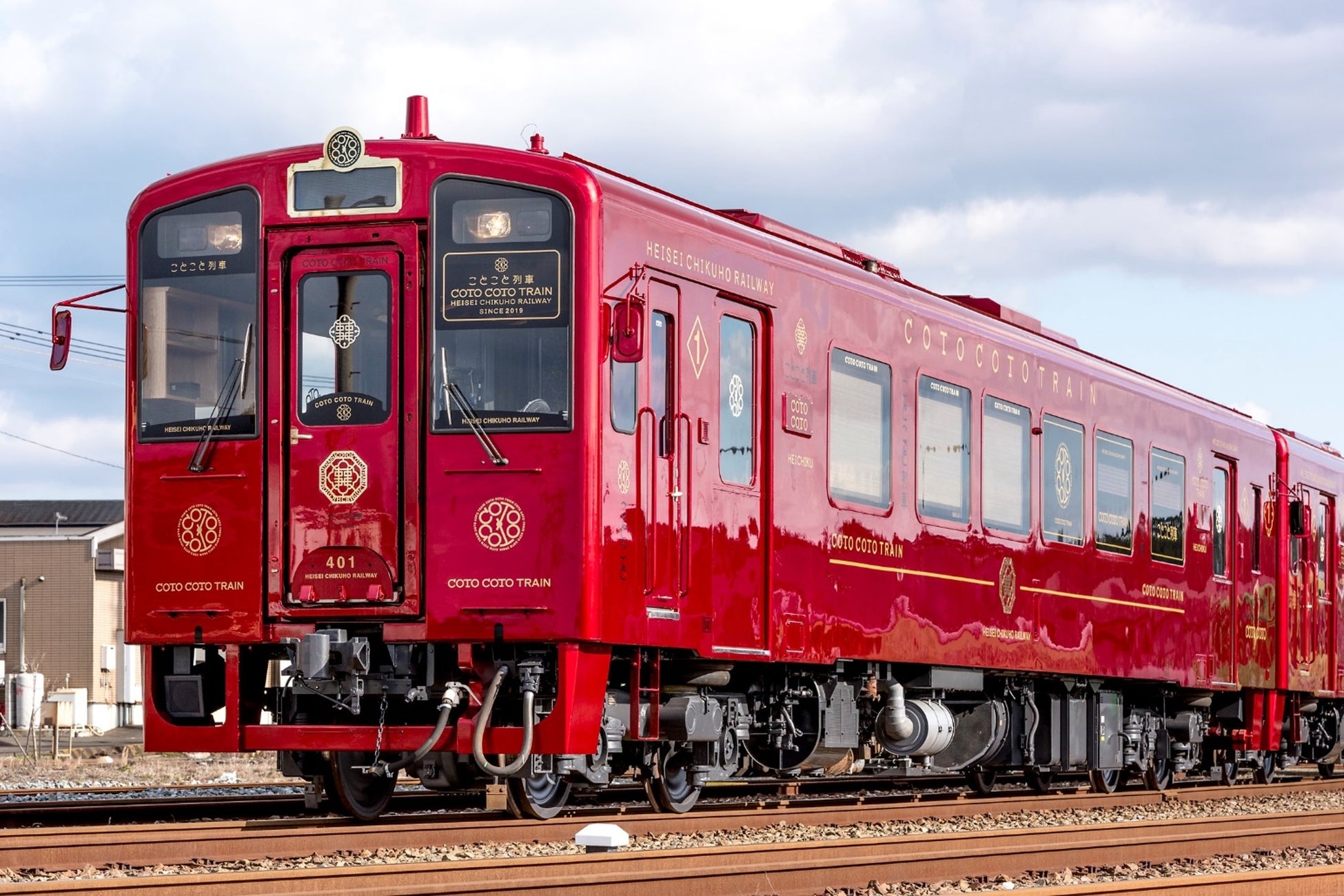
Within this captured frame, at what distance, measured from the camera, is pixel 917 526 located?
13844 millimetres

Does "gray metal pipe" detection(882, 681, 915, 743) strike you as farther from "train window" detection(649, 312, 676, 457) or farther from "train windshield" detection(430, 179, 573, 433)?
"train windshield" detection(430, 179, 573, 433)

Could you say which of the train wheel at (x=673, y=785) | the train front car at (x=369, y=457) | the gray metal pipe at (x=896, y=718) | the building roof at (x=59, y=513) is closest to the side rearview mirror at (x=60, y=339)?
the train front car at (x=369, y=457)

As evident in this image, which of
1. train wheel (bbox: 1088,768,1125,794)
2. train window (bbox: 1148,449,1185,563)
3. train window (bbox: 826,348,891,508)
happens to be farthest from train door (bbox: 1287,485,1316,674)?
train window (bbox: 826,348,891,508)

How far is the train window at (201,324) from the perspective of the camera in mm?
11055

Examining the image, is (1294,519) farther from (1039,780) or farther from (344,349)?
(344,349)

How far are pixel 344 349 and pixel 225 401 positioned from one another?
0.74 meters

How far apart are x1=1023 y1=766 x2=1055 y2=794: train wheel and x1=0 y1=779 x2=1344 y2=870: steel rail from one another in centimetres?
365

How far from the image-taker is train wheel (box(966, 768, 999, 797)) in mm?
16500

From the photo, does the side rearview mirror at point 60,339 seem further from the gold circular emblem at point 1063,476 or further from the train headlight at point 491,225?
the gold circular emblem at point 1063,476

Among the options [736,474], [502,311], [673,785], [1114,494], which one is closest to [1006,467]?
[1114,494]

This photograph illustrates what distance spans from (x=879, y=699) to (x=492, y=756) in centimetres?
396

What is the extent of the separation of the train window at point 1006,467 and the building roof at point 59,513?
1639 inches

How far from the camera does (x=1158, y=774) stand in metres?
18.4

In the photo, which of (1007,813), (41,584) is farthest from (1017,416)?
(41,584)
